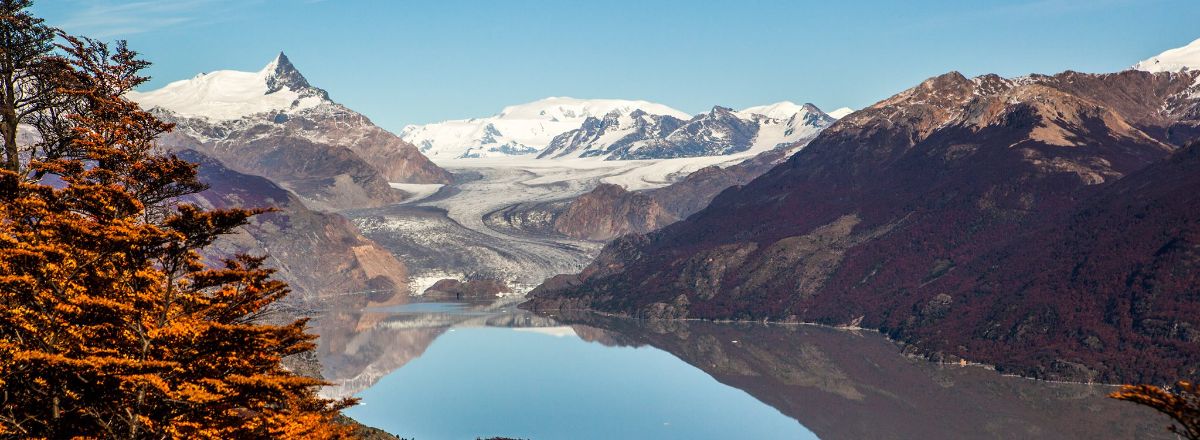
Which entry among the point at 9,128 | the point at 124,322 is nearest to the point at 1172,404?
the point at 124,322

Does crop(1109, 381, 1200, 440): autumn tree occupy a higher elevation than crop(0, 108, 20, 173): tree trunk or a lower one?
lower

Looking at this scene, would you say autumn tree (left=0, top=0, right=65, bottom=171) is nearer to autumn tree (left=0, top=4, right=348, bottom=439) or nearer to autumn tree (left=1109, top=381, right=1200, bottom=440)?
autumn tree (left=0, top=4, right=348, bottom=439)

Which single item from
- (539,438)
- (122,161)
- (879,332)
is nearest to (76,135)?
(122,161)

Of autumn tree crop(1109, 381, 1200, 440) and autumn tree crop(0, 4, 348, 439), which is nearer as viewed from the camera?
autumn tree crop(1109, 381, 1200, 440)

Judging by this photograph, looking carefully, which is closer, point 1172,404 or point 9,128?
point 1172,404

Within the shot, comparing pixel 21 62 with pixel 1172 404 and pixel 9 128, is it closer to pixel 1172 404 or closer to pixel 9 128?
pixel 9 128

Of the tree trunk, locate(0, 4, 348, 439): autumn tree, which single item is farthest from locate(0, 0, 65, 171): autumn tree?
locate(0, 4, 348, 439): autumn tree

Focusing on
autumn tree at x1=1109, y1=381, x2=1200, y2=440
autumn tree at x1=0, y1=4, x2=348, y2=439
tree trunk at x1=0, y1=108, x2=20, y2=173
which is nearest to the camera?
autumn tree at x1=1109, y1=381, x2=1200, y2=440

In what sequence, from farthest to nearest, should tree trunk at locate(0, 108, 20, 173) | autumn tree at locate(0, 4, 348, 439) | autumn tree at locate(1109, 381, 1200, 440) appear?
tree trunk at locate(0, 108, 20, 173), autumn tree at locate(0, 4, 348, 439), autumn tree at locate(1109, 381, 1200, 440)
